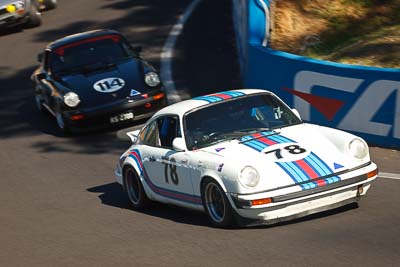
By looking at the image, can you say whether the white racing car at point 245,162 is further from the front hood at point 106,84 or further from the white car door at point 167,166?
the front hood at point 106,84

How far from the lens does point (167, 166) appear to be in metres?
9.84

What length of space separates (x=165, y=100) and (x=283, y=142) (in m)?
6.87

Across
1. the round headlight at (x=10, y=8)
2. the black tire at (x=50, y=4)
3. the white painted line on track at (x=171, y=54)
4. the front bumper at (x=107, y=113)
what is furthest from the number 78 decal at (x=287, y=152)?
the black tire at (x=50, y=4)

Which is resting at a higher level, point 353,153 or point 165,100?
point 353,153

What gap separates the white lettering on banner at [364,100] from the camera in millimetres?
11992

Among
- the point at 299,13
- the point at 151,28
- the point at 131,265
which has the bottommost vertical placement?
the point at 151,28

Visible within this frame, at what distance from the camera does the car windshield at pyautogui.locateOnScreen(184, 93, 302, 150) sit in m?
9.59

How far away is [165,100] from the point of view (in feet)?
51.9

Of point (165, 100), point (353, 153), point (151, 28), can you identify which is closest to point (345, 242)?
point (353, 153)

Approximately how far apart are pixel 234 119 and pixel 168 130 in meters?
0.82

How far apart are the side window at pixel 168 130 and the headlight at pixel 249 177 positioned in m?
1.49

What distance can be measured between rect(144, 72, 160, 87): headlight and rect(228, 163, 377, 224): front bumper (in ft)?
24.0

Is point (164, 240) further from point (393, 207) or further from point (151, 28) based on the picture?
point (151, 28)

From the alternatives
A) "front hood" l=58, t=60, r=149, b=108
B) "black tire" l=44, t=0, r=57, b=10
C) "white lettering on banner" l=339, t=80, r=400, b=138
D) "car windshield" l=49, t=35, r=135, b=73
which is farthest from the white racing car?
"black tire" l=44, t=0, r=57, b=10
